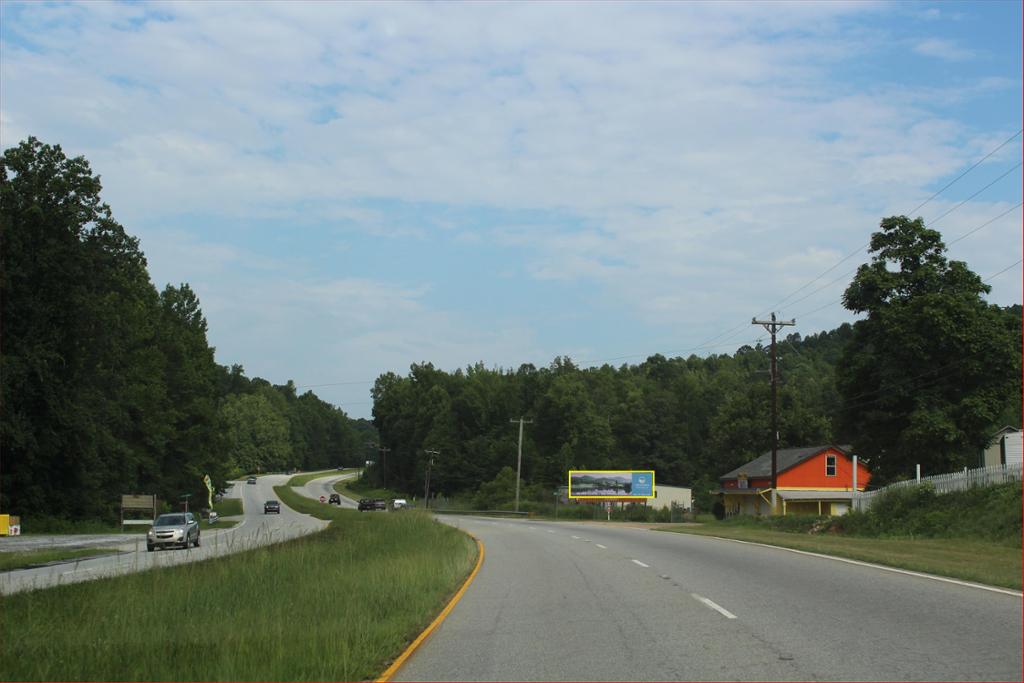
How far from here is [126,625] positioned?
1201 cm

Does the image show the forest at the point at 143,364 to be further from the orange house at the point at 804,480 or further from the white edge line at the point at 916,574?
the white edge line at the point at 916,574

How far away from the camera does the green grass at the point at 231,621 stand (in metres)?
9.55

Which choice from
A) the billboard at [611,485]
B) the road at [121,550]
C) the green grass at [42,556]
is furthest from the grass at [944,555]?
the billboard at [611,485]

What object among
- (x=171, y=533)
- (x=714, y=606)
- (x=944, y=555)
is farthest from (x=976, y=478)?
(x=171, y=533)

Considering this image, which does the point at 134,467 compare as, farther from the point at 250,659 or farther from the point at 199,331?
the point at 250,659

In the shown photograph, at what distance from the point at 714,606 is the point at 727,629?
2500 mm

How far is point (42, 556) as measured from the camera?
114ft

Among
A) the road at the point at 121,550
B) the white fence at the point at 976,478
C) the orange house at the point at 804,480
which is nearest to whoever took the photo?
the road at the point at 121,550

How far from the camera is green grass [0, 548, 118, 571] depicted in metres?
30.4

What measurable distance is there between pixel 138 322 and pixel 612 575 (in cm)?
6655

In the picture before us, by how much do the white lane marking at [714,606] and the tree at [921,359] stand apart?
127ft

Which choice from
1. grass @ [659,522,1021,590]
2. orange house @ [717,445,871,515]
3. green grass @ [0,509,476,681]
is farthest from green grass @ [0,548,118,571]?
orange house @ [717,445,871,515]

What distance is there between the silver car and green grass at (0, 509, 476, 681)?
23.1m

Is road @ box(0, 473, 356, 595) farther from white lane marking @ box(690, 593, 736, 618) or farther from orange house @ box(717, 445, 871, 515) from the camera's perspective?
orange house @ box(717, 445, 871, 515)
